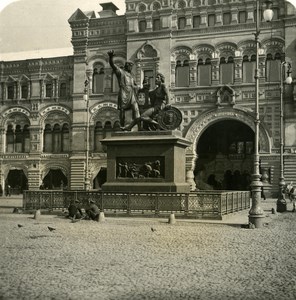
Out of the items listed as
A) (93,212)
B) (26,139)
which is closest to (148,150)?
(93,212)

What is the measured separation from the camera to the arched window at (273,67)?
37.0 m

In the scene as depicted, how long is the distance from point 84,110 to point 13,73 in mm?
8412

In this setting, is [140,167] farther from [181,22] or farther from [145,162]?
[181,22]

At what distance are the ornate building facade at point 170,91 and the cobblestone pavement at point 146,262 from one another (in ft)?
75.1

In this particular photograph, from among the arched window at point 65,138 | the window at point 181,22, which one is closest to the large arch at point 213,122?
the window at point 181,22

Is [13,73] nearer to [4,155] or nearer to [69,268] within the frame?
[4,155]

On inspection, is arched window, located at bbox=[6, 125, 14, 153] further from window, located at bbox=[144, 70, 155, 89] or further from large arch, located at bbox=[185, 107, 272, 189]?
large arch, located at bbox=[185, 107, 272, 189]

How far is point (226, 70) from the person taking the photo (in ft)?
125

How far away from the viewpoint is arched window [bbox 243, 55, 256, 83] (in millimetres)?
Result: 37625

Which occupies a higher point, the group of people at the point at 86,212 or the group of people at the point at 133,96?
the group of people at the point at 133,96

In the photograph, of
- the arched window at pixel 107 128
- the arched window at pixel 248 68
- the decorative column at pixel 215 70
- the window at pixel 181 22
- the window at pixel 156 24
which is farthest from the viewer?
the arched window at pixel 107 128

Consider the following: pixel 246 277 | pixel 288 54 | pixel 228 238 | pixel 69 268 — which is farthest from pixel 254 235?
pixel 288 54

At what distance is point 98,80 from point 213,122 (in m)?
10.5

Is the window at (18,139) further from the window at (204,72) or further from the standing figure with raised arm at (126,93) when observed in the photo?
the standing figure with raised arm at (126,93)
